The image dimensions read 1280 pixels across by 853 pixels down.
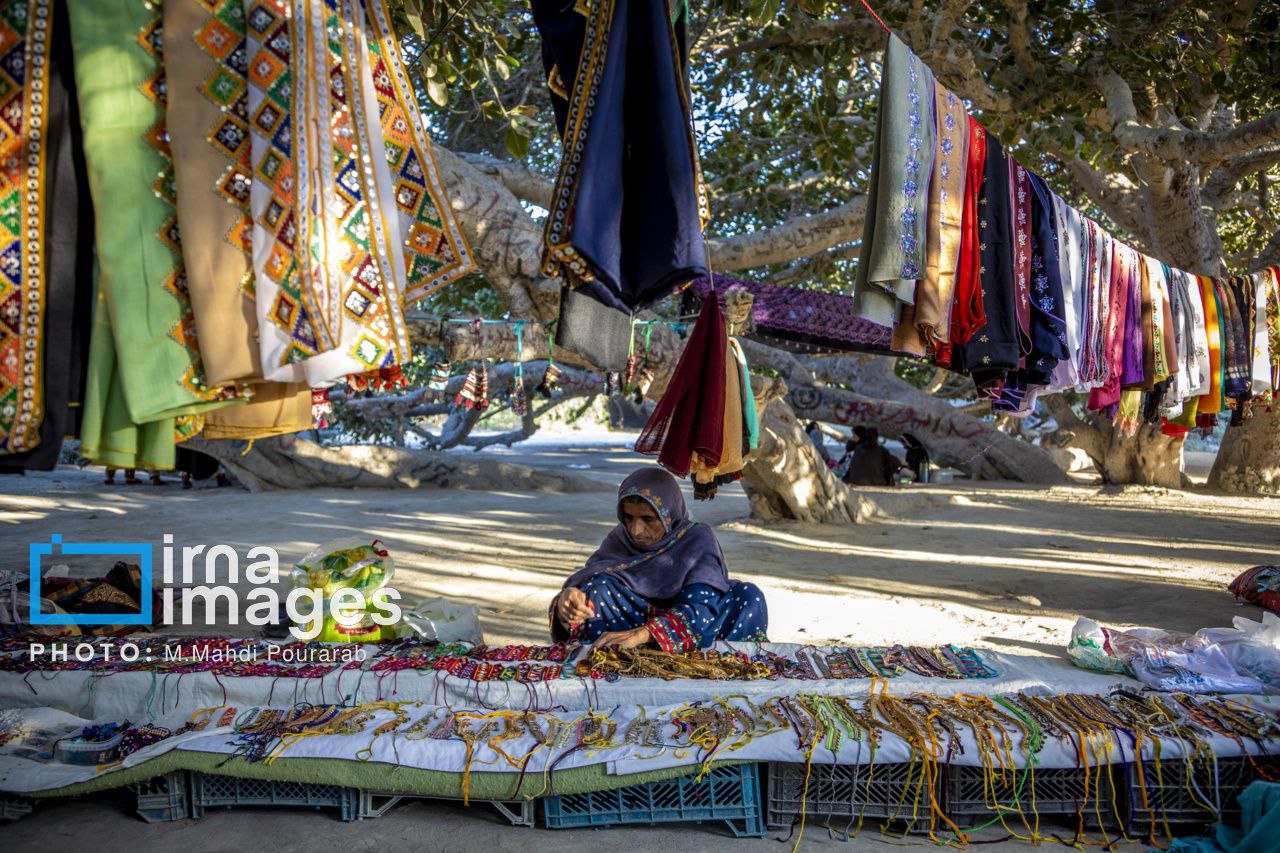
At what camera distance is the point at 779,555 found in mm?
7754

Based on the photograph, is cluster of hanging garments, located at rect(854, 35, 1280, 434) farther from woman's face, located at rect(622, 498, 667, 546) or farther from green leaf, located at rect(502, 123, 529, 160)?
green leaf, located at rect(502, 123, 529, 160)

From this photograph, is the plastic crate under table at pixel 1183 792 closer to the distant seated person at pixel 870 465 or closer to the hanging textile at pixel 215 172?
the hanging textile at pixel 215 172

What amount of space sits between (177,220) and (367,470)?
11792 mm

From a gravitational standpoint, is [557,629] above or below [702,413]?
below

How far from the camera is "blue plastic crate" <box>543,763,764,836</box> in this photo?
2.61 m

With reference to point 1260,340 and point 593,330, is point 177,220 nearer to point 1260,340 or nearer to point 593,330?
point 593,330

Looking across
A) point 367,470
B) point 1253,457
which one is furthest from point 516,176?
point 1253,457

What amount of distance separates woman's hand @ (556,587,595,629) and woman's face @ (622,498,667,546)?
0.40 m

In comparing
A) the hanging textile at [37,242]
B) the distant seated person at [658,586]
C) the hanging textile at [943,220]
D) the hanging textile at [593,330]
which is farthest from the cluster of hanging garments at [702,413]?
the hanging textile at [37,242]

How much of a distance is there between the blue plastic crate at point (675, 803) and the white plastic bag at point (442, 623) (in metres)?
1.76

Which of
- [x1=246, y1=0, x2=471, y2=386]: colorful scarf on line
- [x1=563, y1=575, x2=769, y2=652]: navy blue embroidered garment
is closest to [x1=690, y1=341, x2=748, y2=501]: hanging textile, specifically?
[x1=563, y1=575, x2=769, y2=652]: navy blue embroidered garment

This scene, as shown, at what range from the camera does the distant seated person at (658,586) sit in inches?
146

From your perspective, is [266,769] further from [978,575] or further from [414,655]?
[978,575]

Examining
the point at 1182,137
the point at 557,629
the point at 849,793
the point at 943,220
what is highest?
the point at 1182,137
